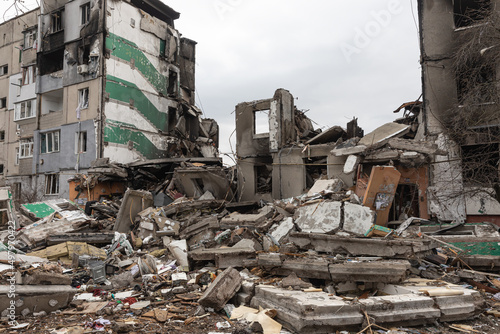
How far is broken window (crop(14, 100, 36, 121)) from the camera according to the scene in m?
23.3

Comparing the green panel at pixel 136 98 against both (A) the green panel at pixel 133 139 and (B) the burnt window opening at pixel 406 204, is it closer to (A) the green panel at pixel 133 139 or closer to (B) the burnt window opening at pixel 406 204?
(A) the green panel at pixel 133 139

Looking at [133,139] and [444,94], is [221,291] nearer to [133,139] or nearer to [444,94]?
[444,94]

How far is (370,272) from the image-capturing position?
16.7ft

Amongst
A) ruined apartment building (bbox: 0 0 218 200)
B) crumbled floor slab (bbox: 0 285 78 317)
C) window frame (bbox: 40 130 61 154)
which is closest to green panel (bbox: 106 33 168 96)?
ruined apartment building (bbox: 0 0 218 200)

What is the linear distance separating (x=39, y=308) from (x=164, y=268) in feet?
8.79

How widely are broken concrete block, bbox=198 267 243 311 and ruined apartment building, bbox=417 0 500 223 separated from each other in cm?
878

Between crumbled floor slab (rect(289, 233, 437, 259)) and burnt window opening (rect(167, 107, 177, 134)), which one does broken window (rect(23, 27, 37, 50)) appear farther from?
crumbled floor slab (rect(289, 233, 437, 259))

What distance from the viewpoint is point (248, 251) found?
21.6ft

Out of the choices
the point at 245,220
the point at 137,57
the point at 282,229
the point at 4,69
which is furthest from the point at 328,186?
the point at 4,69

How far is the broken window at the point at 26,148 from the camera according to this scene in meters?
23.2

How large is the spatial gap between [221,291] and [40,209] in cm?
1093

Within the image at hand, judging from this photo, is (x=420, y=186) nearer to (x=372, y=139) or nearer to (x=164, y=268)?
(x=372, y=139)

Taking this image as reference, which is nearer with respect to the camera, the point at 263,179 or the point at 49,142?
the point at 263,179

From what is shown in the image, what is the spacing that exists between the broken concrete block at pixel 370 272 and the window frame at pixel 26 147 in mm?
23988
